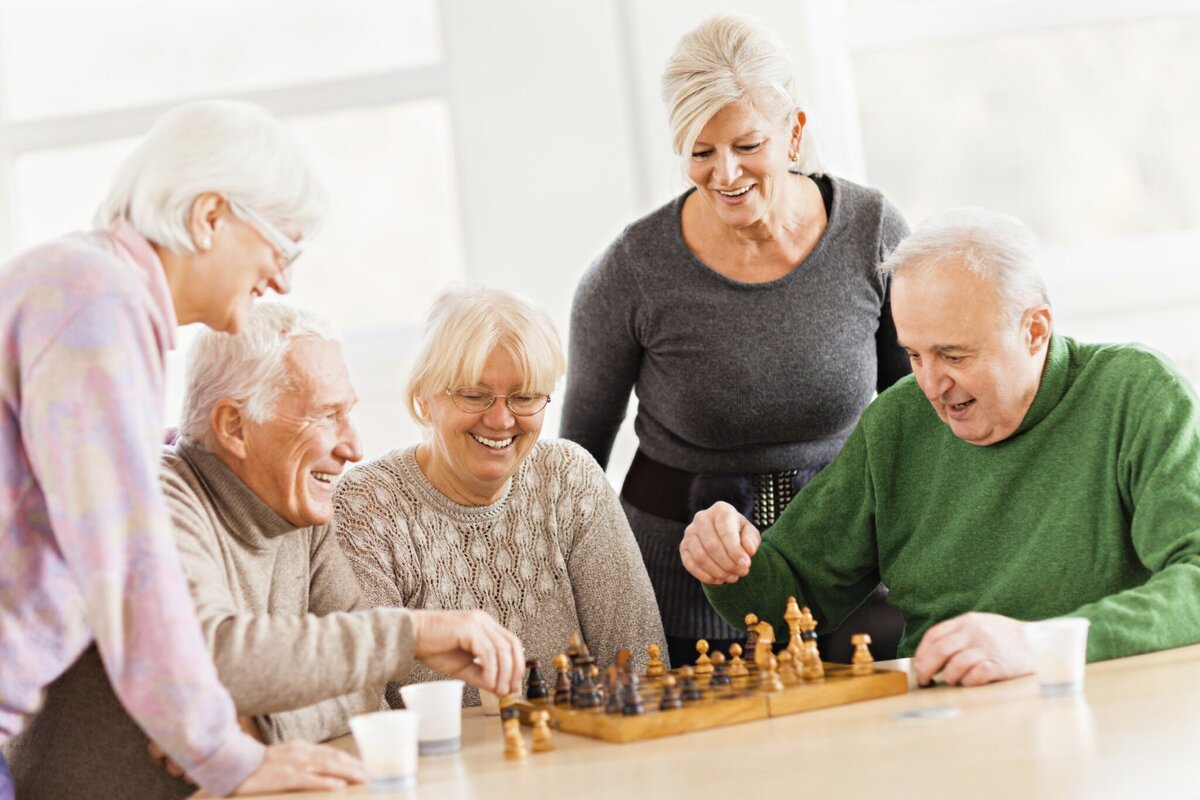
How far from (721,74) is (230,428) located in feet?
3.68

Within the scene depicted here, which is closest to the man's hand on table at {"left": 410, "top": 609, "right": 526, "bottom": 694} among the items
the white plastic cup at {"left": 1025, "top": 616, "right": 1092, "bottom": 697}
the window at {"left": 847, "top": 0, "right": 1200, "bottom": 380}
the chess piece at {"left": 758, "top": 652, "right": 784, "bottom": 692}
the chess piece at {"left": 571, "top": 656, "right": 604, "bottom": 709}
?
the chess piece at {"left": 571, "top": 656, "right": 604, "bottom": 709}

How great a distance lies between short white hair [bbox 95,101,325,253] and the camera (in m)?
1.64

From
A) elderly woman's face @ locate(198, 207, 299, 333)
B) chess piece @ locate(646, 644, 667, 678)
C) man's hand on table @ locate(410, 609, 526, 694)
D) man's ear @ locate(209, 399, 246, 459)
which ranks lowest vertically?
chess piece @ locate(646, 644, 667, 678)

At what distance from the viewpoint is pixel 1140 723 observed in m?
1.55

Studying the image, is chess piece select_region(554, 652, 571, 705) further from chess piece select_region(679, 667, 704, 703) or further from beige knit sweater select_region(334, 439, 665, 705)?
beige knit sweater select_region(334, 439, 665, 705)

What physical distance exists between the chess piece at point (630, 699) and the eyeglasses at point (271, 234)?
684 millimetres

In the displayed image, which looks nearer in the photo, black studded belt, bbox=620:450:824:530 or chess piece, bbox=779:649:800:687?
chess piece, bbox=779:649:800:687

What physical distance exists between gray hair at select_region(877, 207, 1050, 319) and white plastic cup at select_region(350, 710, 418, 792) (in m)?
1.19

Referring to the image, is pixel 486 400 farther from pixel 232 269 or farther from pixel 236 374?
pixel 232 269

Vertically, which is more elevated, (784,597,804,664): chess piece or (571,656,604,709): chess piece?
(784,597,804,664): chess piece

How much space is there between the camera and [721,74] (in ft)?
8.47

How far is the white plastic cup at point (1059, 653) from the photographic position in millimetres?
1737

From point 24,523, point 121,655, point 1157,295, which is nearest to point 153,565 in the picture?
point 121,655

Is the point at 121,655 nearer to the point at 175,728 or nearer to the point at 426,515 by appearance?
the point at 175,728
